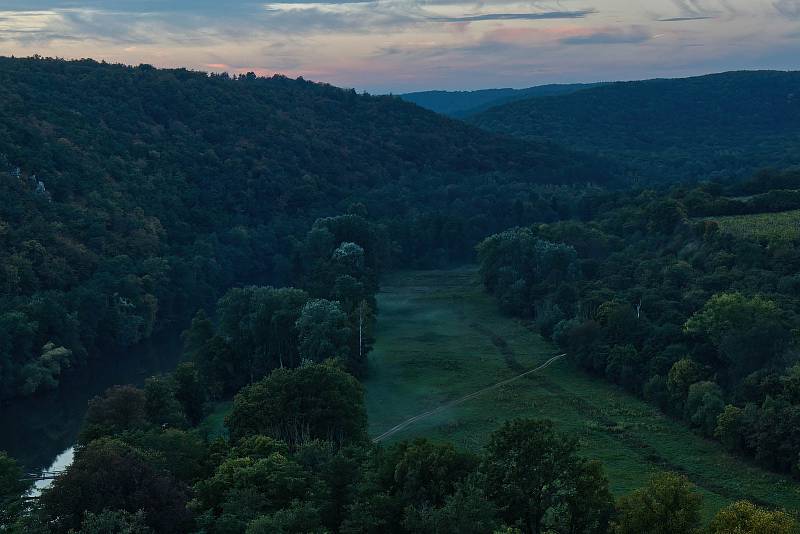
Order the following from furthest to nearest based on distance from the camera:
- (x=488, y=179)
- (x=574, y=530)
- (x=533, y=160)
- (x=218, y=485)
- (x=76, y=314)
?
(x=533, y=160) → (x=488, y=179) → (x=76, y=314) → (x=218, y=485) → (x=574, y=530)

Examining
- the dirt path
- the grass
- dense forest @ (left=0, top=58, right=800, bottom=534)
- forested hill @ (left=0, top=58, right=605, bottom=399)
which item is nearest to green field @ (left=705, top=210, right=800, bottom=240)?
dense forest @ (left=0, top=58, right=800, bottom=534)

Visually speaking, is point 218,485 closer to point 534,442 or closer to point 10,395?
point 534,442

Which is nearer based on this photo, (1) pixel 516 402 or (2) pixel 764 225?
(1) pixel 516 402

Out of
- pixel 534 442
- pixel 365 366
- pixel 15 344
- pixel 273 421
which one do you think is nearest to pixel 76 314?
pixel 15 344

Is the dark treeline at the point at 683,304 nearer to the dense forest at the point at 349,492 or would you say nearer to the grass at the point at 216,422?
the dense forest at the point at 349,492

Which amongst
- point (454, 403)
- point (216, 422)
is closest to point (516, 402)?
point (454, 403)

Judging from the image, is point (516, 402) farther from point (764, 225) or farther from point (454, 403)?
point (764, 225)

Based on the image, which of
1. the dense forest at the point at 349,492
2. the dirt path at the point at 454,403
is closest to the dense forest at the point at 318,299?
the dense forest at the point at 349,492
